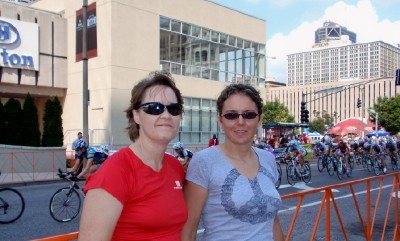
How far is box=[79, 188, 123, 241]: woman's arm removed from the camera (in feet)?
5.34

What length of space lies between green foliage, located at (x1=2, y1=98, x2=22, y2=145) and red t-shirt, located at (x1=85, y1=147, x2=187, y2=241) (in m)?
19.1

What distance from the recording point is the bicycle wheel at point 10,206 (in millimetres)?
8172

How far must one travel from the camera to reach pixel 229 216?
222 centimetres

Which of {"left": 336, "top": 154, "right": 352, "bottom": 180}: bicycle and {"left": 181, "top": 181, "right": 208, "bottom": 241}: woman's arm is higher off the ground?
{"left": 181, "top": 181, "right": 208, "bottom": 241}: woman's arm

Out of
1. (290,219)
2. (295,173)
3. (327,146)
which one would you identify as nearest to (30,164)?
(295,173)

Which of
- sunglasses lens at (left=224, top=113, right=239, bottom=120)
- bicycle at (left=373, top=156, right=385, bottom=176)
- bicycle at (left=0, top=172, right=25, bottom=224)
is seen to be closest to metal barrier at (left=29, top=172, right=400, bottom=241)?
sunglasses lens at (left=224, top=113, right=239, bottom=120)

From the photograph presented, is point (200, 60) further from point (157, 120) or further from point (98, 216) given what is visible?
→ point (98, 216)

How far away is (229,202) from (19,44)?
21832 mm

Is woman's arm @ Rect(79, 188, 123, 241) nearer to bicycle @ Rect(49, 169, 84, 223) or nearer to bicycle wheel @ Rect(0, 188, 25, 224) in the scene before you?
bicycle @ Rect(49, 169, 84, 223)

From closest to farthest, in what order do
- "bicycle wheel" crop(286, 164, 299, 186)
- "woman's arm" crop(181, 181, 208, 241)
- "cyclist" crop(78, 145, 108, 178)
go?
"woman's arm" crop(181, 181, 208, 241)
"cyclist" crop(78, 145, 108, 178)
"bicycle wheel" crop(286, 164, 299, 186)

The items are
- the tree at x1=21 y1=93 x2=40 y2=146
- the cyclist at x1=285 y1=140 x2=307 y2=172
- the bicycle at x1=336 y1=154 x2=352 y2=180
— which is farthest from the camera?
the tree at x1=21 y1=93 x2=40 y2=146

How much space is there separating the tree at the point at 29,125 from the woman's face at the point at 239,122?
62.4 ft

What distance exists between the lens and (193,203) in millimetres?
2191

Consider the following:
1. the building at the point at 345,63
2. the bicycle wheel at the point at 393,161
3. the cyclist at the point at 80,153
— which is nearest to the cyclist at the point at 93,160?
the cyclist at the point at 80,153
